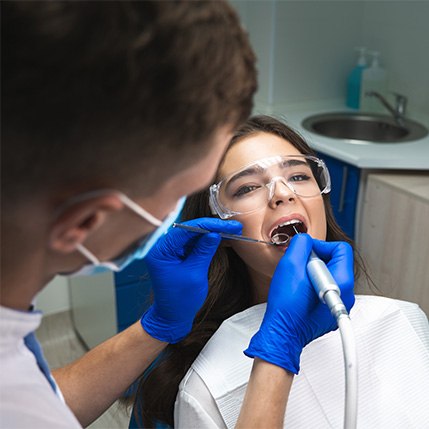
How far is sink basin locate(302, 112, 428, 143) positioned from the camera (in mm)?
2857

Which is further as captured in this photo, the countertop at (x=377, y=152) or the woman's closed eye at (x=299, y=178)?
the countertop at (x=377, y=152)

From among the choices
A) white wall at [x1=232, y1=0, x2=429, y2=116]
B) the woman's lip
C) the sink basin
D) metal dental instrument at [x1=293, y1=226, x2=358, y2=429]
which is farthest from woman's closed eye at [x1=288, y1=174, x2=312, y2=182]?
white wall at [x1=232, y1=0, x2=429, y2=116]

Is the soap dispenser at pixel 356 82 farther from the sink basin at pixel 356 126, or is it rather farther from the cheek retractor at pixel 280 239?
the cheek retractor at pixel 280 239

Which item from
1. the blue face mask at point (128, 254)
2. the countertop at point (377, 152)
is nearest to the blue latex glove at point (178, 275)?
the blue face mask at point (128, 254)

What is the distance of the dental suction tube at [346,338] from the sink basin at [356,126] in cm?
186

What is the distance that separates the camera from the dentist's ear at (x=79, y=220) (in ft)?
1.99

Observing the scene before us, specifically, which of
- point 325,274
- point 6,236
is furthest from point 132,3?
point 325,274

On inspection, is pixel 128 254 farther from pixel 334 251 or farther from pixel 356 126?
pixel 356 126

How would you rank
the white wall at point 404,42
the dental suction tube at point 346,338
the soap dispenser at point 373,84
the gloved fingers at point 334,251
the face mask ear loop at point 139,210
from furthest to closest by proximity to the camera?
the soap dispenser at point 373,84 → the white wall at point 404,42 → the gloved fingers at point 334,251 → the dental suction tube at point 346,338 → the face mask ear loop at point 139,210

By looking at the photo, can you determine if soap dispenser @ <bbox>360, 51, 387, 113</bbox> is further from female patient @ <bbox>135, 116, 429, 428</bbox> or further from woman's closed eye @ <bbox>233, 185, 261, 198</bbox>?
woman's closed eye @ <bbox>233, 185, 261, 198</bbox>

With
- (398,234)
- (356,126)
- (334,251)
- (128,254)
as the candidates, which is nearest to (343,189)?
(398,234)

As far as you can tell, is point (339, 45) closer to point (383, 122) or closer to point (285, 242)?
point (383, 122)

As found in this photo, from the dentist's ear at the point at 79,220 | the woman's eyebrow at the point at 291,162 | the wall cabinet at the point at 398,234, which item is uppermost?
the dentist's ear at the point at 79,220

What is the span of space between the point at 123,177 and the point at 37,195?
0.09 metres
